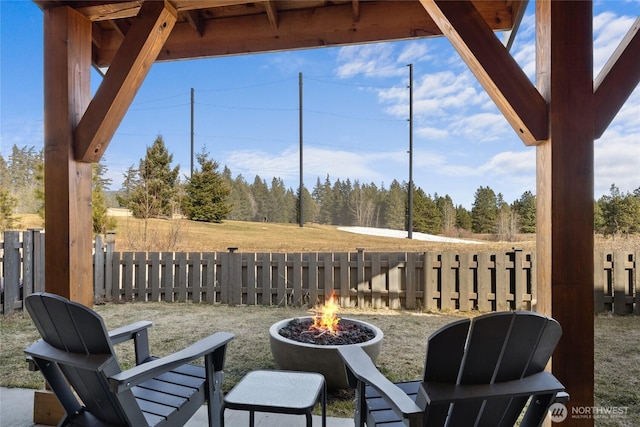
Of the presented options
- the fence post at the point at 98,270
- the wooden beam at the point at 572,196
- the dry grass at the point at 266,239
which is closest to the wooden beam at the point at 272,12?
the wooden beam at the point at 572,196

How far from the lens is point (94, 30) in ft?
9.44

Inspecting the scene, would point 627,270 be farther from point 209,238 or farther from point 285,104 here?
point 285,104

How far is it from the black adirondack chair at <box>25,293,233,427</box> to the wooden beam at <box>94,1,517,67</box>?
217 centimetres

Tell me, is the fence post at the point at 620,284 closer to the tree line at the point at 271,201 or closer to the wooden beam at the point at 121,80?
the tree line at the point at 271,201

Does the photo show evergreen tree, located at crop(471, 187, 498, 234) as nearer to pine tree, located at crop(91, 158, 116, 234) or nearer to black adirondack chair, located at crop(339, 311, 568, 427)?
black adirondack chair, located at crop(339, 311, 568, 427)

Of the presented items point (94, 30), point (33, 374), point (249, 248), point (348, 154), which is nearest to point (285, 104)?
point (348, 154)

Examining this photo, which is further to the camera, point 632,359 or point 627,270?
point 627,270

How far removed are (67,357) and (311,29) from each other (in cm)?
249

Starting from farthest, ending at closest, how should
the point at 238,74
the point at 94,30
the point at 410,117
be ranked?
the point at 238,74 → the point at 410,117 → the point at 94,30

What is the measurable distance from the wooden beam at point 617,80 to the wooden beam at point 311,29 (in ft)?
3.79

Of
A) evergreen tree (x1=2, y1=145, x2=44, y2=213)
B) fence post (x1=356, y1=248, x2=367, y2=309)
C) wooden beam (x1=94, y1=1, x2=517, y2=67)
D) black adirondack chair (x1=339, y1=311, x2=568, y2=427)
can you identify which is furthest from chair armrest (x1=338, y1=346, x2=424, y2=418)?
evergreen tree (x1=2, y1=145, x2=44, y2=213)

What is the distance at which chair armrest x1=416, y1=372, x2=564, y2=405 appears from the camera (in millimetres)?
1072

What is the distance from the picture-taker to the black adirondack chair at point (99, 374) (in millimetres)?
1289

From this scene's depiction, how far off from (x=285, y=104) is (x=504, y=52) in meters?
12.8
